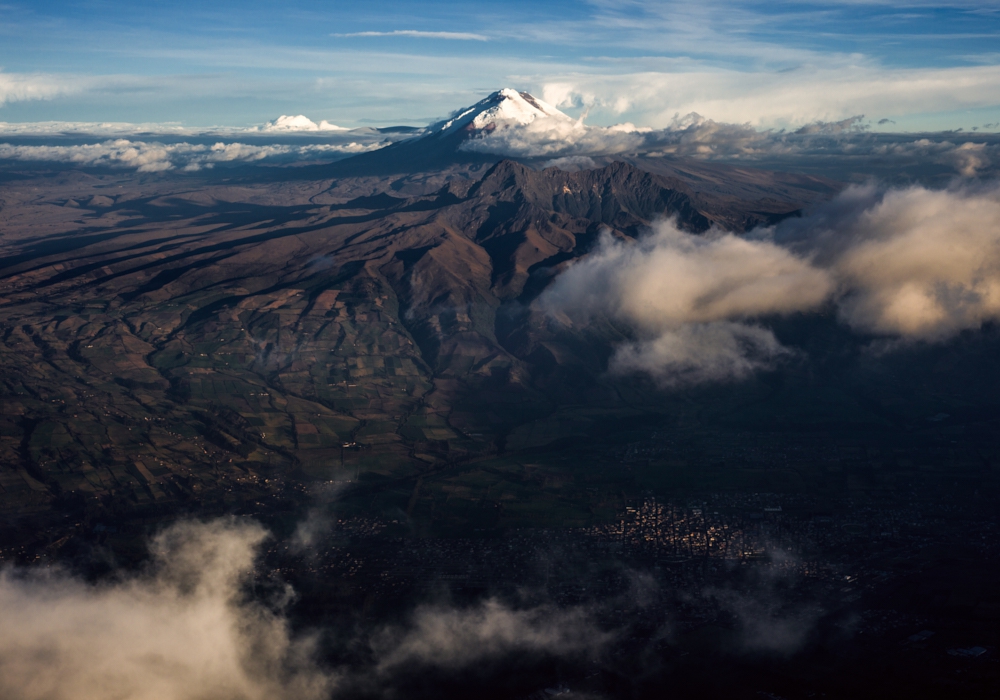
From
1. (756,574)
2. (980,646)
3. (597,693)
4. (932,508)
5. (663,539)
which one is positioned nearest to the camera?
(597,693)

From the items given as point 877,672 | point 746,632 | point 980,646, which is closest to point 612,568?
point 746,632

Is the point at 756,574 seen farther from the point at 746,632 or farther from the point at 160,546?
the point at 160,546

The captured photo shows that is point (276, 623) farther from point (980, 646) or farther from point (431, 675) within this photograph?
point (980, 646)

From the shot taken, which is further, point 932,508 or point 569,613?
point 932,508

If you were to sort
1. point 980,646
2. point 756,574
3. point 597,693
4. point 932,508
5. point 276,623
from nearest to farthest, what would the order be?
1. point 597,693
2. point 980,646
3. point 276,623
4. point 756,574
5. point 932,508

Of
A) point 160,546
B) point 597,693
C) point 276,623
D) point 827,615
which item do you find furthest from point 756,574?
point 160,546

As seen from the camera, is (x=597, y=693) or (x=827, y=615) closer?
(x=597, y=693)

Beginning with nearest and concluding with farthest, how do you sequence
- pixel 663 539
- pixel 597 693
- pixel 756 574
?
pixel 597 693
pixel 756 574
pixel 663 539

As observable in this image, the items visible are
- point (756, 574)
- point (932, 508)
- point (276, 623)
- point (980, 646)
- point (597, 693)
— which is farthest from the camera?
point (932, 508)
